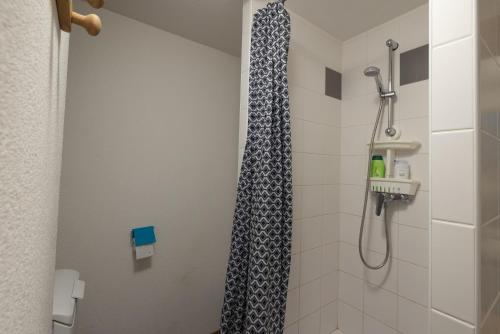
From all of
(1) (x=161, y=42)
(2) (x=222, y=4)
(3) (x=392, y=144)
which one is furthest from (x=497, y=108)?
(1) (x=161, y=42)

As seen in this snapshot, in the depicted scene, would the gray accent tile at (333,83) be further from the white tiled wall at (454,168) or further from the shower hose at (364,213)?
the white tiled wall at (454,168)

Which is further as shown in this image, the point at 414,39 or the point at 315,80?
the point at 315,80

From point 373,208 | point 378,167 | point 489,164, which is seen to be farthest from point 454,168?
point 373,208

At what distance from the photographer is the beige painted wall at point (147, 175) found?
1.38 metres

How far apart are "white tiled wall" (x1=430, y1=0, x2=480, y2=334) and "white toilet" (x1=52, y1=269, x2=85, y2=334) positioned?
111 centimetres

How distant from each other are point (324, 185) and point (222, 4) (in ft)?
4.29

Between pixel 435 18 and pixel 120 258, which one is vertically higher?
pixel 435 18

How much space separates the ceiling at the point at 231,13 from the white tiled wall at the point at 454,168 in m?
0.96

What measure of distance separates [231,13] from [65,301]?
1.72 meters

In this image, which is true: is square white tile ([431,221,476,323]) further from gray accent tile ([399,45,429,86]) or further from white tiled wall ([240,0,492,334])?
gray accent tile ([399,45,429,86])

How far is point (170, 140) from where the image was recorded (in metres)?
1.70

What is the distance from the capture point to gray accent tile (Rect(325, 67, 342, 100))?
5.05 ft

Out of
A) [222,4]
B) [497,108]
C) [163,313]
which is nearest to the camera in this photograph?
[497,108]

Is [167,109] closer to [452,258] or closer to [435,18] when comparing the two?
[435,18]
